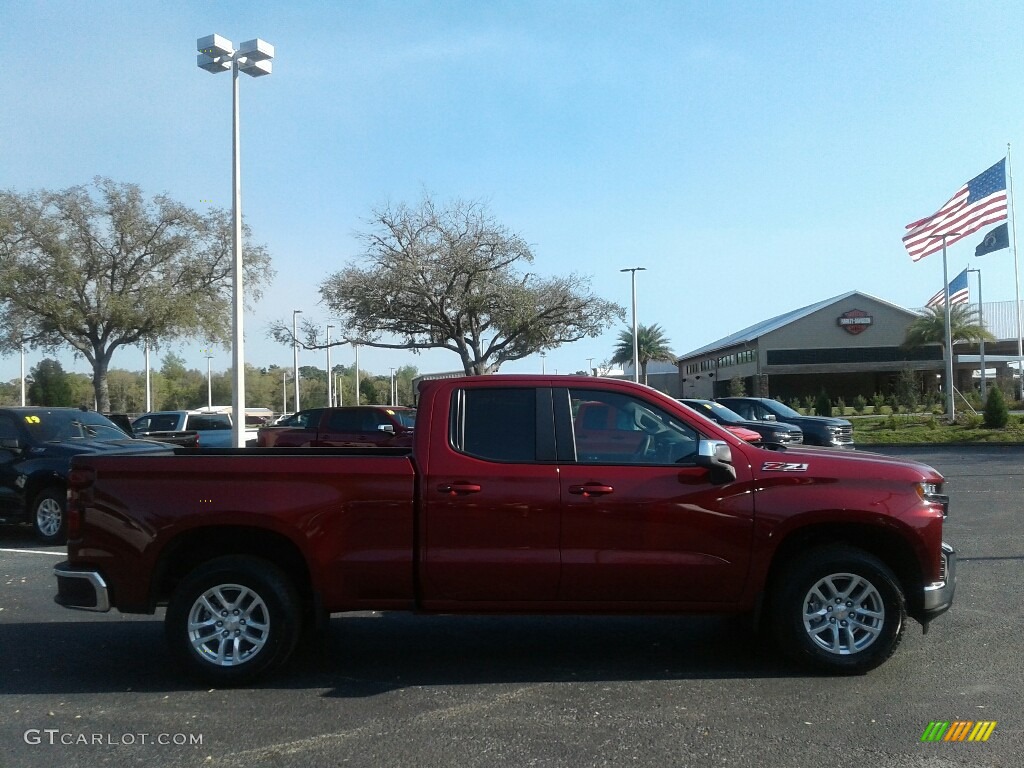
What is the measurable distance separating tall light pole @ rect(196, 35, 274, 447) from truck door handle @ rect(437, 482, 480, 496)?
41.6 feet

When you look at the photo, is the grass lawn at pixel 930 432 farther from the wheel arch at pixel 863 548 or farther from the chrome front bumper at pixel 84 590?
the chrome front bumper at pixel 84 590

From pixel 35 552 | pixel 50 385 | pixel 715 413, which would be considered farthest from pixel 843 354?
pixel 35 552

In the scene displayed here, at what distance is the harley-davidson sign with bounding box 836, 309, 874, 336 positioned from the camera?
60.5 meters

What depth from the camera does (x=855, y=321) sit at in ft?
199

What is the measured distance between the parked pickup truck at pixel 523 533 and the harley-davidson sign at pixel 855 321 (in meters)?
58.3

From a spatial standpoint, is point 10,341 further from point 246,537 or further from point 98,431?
point 246,537

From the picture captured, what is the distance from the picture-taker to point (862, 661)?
5.77m

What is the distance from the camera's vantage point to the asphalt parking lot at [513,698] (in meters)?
4.68

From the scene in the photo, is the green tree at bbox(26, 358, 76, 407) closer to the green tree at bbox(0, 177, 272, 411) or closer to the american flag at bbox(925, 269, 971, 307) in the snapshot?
the green tree at bbox(0, 177, 272, 411)

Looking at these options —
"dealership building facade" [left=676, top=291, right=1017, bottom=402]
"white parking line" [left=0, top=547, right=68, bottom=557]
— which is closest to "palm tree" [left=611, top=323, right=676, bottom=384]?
"dealership building facade" [left=676, top=291, right=1017, bottom=402]

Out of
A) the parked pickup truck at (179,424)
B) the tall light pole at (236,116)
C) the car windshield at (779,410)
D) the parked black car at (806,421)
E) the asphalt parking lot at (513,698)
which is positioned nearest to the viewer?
the asphalt parking lot at (513,698)

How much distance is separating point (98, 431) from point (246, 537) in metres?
8.51

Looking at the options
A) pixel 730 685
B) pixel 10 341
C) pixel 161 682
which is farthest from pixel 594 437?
pixel 10 341

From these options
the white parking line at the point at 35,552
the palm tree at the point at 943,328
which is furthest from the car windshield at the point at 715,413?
the palm tree at the point at 943,328
